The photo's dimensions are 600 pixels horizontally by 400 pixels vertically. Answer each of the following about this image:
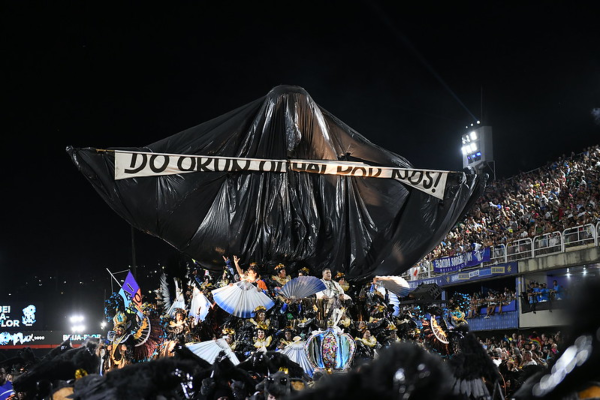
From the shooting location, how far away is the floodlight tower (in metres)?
45.2

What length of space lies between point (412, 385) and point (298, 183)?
41.9 feet

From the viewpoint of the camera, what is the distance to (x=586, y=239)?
68.6ft

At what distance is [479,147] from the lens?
4572cm

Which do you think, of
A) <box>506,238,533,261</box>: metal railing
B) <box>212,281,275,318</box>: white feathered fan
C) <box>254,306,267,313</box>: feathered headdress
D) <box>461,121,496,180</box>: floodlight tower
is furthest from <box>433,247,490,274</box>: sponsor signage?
<box>461,121,496,180</box>: floodlight tower

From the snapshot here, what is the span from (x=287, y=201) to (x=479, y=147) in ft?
110

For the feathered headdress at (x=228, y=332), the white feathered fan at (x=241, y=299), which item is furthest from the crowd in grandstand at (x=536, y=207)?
the feathered headdress at (x=228, y=332)

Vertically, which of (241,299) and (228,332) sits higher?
(241,299)

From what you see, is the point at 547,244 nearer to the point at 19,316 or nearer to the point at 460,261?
the point at 460,261

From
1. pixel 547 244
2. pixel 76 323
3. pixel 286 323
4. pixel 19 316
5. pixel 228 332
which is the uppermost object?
pixel 547 244

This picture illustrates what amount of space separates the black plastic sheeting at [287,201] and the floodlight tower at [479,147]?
99.5 feet

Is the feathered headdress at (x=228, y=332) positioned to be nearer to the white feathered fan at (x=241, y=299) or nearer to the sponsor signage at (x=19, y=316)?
the white feathered fan at (x=241, y=299)

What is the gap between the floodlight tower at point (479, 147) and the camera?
45.2 m

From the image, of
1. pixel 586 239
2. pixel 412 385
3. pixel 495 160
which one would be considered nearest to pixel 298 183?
pixel 586 239

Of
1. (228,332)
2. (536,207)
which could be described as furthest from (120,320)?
(536,207)
